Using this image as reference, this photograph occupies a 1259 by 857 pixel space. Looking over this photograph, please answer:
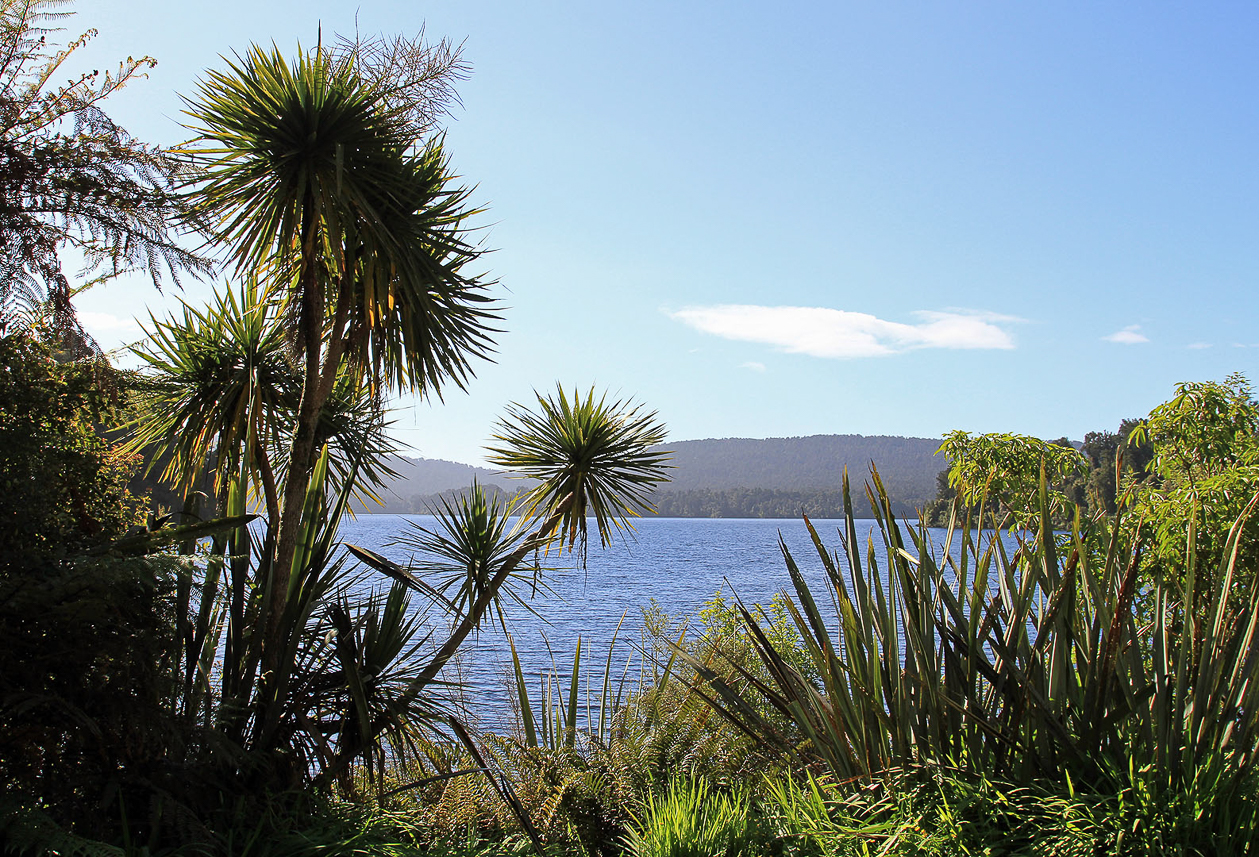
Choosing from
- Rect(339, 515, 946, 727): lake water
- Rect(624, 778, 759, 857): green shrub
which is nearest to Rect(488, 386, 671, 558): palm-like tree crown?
Rect(339, 515, 946, 727): lake water

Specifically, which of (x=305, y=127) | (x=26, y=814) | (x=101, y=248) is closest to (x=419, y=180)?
(x=305, y=127)

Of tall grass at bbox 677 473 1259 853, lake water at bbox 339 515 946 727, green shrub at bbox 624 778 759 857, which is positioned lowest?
lake water at bbox 339 515 946 727

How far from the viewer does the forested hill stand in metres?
143

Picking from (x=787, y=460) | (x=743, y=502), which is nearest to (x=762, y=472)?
(x=787, y=460)

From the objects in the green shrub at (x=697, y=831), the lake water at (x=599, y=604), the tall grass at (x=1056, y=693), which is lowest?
the lake water at (x=599, y=604)

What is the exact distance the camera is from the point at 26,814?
9.15ft

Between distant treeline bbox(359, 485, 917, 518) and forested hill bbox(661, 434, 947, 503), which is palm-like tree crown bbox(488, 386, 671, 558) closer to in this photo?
distant treeline bbox(359, 485, 917, 518)

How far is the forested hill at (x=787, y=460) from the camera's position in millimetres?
143375

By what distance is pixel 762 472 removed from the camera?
165375 millimetres

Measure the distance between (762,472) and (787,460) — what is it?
7277mm

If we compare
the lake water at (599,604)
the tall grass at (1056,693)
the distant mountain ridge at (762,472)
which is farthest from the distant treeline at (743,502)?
the tall grass at (1056,693)

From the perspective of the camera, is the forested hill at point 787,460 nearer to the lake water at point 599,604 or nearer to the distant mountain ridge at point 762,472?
the distant mountain ridge at point 762,472

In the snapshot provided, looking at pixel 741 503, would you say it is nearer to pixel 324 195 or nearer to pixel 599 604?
pixel 599 604

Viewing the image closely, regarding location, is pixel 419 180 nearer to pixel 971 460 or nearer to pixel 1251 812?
pixel 971 460
